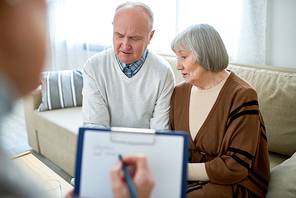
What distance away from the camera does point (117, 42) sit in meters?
1.48

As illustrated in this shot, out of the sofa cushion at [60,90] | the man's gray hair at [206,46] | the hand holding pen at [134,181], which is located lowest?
the sofa cushion at [60,90]

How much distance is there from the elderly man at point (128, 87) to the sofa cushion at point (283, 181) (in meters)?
0.62

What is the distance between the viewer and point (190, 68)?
54.3 inches

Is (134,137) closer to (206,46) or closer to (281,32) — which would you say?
(206,46)

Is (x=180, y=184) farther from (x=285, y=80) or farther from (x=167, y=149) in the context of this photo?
(x=285, y=80)

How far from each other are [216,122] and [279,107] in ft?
2.12

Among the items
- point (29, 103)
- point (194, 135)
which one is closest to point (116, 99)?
point (194, 135)

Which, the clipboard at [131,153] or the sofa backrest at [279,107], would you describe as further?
the sofa backrest at [279,107]

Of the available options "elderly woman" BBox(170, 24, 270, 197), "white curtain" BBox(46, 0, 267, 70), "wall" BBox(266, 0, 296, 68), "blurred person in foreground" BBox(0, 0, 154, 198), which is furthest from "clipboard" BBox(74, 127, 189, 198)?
"wall" BBox(266, 0, 296, 68)

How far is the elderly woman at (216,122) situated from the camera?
1192mm

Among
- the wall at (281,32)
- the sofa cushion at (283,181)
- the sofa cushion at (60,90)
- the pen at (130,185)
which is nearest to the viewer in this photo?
the pen at (130,185)

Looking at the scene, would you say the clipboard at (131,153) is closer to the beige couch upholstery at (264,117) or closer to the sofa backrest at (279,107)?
the beige couch upholstery at (264,117)

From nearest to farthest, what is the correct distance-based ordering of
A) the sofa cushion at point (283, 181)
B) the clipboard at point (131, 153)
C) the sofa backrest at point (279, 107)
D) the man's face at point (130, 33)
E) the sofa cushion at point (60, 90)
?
the clipboard at point (131, 153) < the sofa cushion at point (283, 181) < the man's face at point (130, 33) < the sofa backrest at point (279, 107) < the sofa cushion at point (60, 90)

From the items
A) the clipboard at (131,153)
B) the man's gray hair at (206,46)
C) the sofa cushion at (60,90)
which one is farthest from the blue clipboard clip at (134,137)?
the sofa cushion at (60,90)
